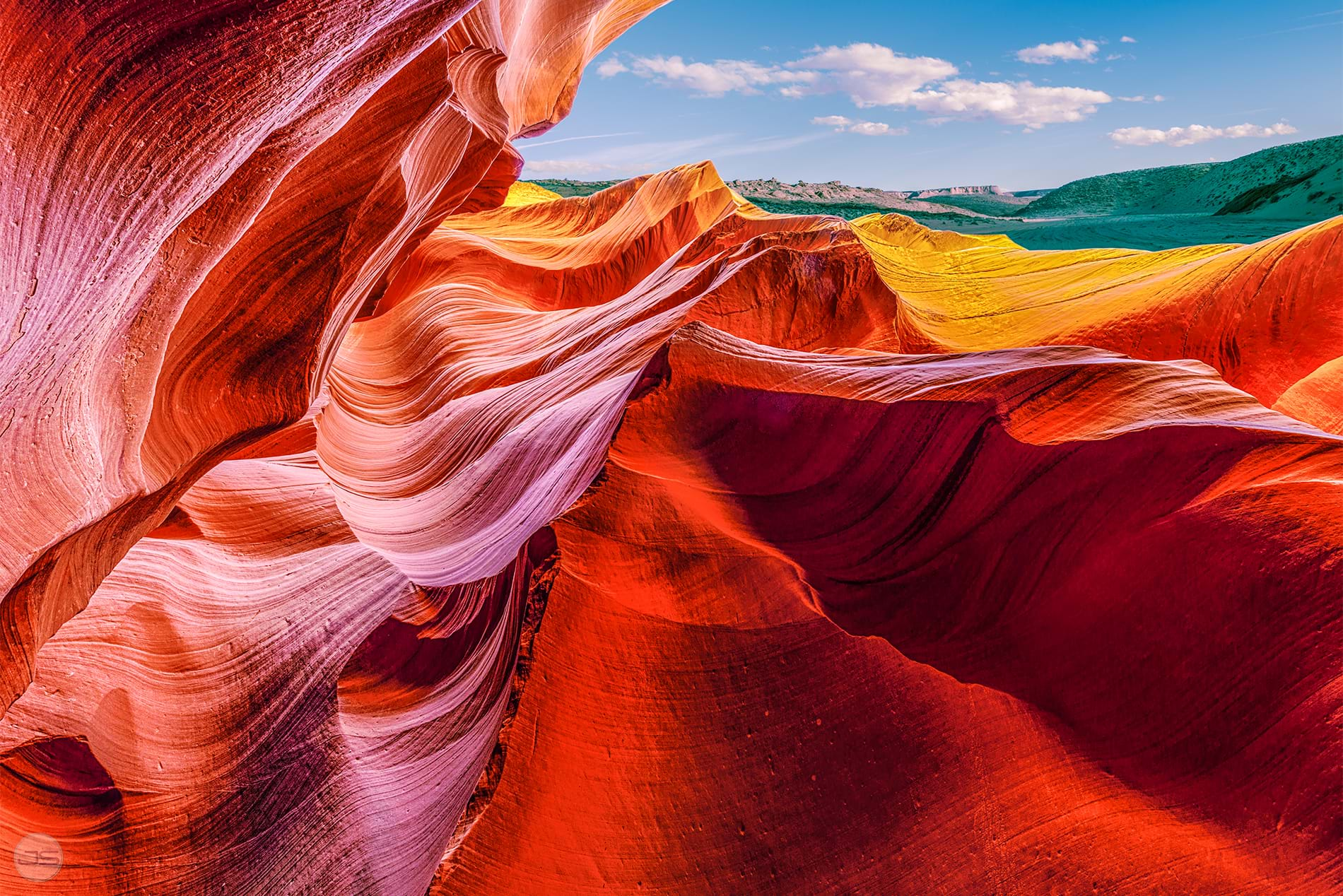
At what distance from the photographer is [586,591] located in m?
1.67

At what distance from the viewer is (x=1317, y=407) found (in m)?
2.70

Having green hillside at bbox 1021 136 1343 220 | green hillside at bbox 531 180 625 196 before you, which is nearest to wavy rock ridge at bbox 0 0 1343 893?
green hillside at bbox 1021 136 1343 220

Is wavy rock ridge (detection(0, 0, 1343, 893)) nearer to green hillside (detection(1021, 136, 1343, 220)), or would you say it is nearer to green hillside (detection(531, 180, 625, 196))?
green hillside (detection(1021, 136, 1343, 220))

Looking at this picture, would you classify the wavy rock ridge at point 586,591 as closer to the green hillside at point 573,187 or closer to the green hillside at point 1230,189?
the green hillside at point 1230,189

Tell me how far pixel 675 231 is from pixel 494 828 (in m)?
5.91

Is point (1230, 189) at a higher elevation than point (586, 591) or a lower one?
higher

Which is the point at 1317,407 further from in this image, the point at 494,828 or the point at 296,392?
the point at 296,392

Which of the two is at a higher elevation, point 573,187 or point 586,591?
point 573,187

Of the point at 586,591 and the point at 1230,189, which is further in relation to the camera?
the point at 1230,189

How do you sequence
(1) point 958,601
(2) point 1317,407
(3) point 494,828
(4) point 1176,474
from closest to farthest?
(3) point 494,828, (4) point 1176,474, (1) point 958,601, (2) point 1317,407

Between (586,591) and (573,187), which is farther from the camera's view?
(573,187)

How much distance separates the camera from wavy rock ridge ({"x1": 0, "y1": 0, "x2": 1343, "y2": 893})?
1.27m

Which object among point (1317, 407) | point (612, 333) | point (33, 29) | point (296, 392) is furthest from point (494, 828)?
point (1317, 407)

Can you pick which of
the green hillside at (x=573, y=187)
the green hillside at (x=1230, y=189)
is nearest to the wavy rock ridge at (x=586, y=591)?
the green hillside at (x=1230, y=189)
